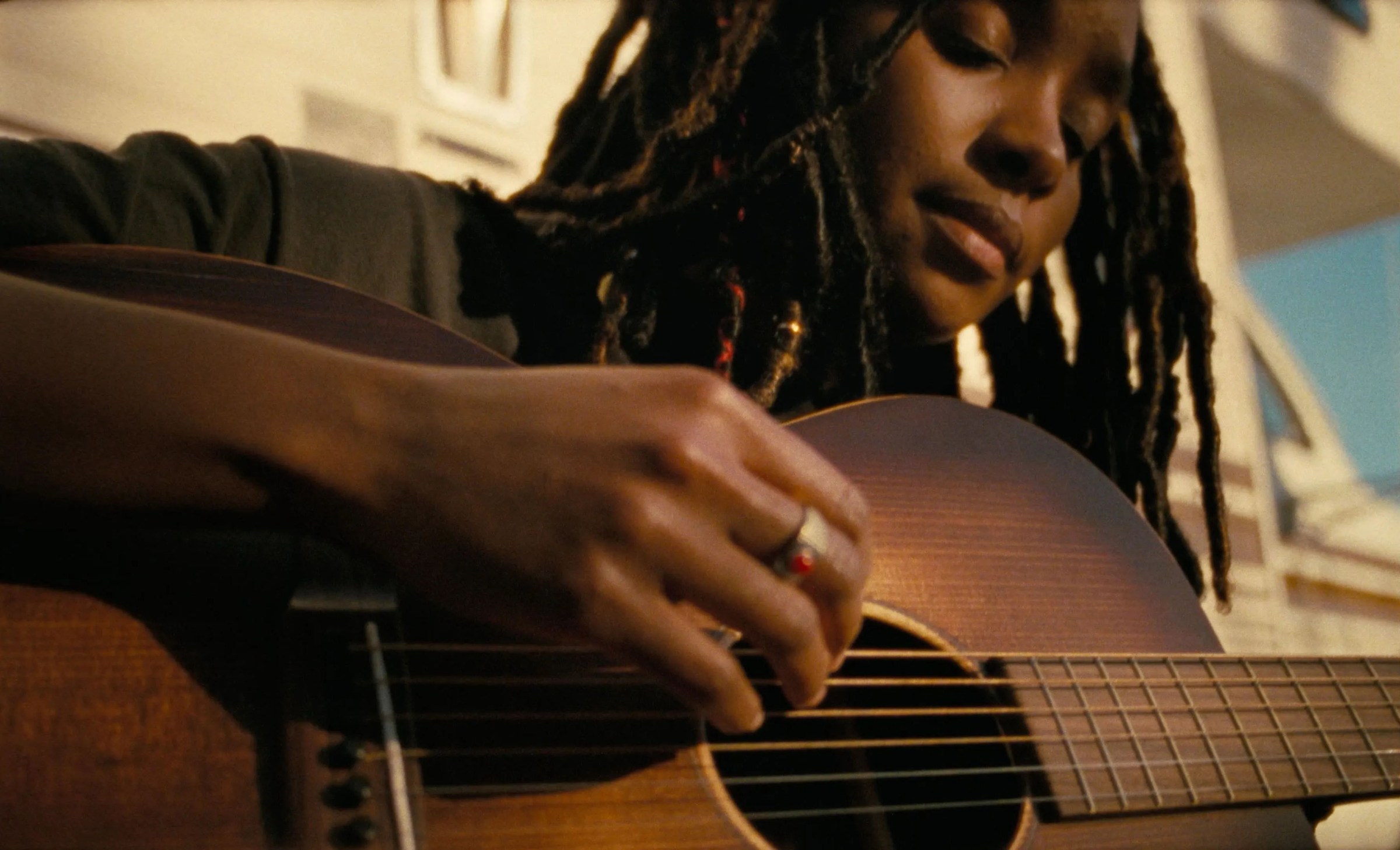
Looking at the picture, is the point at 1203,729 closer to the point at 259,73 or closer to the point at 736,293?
the point at 736,293

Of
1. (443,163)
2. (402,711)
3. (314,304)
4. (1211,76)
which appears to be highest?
(314,304)

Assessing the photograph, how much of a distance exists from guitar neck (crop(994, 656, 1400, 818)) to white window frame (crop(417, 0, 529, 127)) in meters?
1.07

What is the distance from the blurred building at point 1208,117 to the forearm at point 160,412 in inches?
32.6

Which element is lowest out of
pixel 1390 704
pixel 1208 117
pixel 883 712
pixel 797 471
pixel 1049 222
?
pixel 1208 117

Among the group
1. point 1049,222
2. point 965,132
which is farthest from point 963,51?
point 1049,222

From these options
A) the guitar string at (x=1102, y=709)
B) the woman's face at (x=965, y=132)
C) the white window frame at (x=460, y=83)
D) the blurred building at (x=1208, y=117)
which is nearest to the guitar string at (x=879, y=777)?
the guitar string at (x=1102, y=709)

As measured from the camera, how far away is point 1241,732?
2.64 ft

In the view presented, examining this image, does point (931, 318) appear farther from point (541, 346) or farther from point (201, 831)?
point (201, 831)

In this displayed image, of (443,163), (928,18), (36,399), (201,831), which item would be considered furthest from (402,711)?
(443,163)

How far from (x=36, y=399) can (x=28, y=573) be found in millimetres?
85

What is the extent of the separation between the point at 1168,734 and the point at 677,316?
483mm

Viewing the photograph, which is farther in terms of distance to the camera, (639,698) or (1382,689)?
(1382,689)

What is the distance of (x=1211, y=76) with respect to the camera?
2977 millimetres

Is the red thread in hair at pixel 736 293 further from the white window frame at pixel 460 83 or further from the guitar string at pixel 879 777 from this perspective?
the white window frame at pixel 460 83
